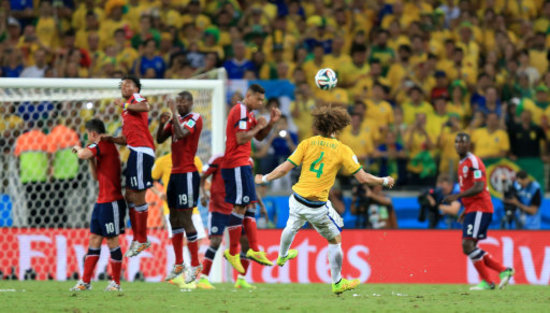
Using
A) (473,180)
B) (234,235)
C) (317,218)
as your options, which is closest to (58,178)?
(234,235)

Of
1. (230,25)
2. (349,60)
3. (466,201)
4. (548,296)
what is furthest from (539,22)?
(548,296)

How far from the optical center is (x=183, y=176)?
1071 cm

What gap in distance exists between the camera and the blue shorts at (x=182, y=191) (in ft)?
35.1

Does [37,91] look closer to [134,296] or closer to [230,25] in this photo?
[134,296]

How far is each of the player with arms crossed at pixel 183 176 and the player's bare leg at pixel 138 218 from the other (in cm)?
39

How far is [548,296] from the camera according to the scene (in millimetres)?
10188

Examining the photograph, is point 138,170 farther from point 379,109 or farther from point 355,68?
point 355,68

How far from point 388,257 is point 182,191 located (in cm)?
462

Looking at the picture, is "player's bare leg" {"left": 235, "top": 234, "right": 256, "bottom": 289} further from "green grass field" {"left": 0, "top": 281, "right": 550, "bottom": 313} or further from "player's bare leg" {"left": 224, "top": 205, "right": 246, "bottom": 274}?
"player's bare leg" {"left": 224, "top": 205, "right": 246, "bottom": 274}

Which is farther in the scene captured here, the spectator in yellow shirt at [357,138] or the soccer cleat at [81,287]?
Answer: the spectator in yellow shirt at [357,138]

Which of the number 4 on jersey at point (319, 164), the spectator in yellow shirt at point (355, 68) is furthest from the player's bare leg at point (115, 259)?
the spectator in yellow shirt at point (355, 68)

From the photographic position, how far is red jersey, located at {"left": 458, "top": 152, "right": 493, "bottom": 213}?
12.3 m

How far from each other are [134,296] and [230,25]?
9.98 m

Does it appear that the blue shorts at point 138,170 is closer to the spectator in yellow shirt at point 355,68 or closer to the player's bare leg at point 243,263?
the player's bare leg at point 243,263
